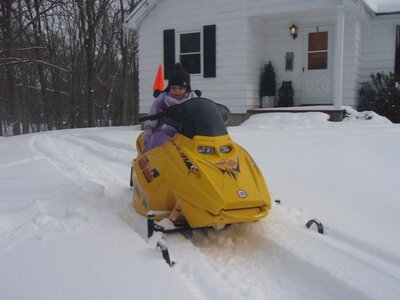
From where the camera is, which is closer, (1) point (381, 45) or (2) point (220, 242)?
(2) point (220, 242)

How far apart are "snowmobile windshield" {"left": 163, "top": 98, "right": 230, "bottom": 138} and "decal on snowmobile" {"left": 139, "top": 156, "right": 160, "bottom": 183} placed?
1.45 ft

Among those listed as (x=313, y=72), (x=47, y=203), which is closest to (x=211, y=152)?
(x=47, y=203)

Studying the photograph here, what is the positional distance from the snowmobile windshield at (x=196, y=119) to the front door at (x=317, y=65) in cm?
888

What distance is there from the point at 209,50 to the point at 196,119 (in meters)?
8.69

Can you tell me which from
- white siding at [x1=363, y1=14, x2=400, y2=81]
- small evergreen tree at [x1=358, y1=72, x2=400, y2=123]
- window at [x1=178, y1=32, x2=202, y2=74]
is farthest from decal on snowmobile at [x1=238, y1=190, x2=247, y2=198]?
white siding at [x1=363, y1=14, x2=400, y2=81]

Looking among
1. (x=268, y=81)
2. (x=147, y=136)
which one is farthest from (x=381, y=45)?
(x=147, y=136)

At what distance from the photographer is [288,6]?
1092 centimetres

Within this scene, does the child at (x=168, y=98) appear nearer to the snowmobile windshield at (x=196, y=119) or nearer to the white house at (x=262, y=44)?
the snowmobile windshield at (x=196, y=119)

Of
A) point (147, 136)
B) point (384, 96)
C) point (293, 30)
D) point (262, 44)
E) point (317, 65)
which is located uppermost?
point (293, 30)

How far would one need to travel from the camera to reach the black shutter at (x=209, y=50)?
11.9 meters

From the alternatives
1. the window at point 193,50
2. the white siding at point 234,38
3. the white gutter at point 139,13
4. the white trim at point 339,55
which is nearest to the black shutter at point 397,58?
the white trim at point 339,55

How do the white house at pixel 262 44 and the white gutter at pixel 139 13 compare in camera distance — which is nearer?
the white house at pixel 262 44

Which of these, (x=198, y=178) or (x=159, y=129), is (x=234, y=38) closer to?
(x=159, y=129)

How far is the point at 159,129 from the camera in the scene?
14.1 ft
